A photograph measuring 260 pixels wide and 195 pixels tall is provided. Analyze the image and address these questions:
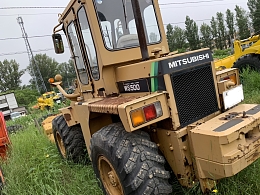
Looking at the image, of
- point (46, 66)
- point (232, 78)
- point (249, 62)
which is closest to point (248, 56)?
point (249, 62)

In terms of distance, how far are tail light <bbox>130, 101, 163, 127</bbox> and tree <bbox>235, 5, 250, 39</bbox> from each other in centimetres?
4432

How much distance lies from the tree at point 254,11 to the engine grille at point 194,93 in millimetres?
43061

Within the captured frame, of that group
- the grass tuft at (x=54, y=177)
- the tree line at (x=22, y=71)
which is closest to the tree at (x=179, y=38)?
the tree line at (x=22, y=71)

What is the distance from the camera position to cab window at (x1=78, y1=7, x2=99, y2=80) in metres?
3.51

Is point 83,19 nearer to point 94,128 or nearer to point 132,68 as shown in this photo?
point 132,68

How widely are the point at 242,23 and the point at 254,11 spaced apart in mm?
3150

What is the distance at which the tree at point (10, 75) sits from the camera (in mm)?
51781

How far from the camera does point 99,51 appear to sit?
11.0ft

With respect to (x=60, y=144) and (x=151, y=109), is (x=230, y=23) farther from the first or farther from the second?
(x=151, y=109)

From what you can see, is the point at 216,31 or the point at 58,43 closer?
the point at 58,43

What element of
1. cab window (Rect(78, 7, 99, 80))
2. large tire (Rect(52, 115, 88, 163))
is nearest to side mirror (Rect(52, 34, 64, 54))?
cab window (Rect(78, 7, 99, 80))

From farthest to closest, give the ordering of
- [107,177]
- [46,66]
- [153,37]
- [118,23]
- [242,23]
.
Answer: [46,66] → [242,23] → [153,37] → [118,23] → [107,177]

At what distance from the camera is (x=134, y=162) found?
8.39 feet

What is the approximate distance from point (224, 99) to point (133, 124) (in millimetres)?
1139
